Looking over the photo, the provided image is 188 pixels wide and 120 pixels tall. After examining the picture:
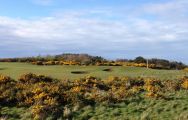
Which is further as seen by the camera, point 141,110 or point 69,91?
point 69,91

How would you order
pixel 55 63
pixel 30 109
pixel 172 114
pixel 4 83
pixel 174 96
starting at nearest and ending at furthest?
pixel 172 114 → pixel 30 109 → pixel 174 96 → pixel 4 83 → pixel 55 63

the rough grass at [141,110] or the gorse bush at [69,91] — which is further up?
the gorse bush at [69,91]

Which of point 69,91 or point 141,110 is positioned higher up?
point 69,91

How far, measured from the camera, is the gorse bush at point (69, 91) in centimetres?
2194

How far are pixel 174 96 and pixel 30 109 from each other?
6559 millimetres

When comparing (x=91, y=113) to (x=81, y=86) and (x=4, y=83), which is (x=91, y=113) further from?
(x=4, y=83)

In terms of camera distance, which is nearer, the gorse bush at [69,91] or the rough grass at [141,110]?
the rough grass at [141,110]

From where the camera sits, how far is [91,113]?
21.1 metres

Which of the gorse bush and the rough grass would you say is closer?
the rough grass

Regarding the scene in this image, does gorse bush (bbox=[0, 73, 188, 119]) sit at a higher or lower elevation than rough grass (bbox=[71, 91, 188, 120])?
higher

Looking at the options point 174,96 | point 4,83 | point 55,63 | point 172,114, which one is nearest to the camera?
point 172,114

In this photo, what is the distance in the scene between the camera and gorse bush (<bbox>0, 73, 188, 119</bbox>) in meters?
21.9

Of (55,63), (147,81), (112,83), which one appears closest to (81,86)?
(112,83)

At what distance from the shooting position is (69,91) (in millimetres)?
24047
